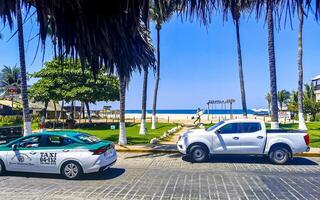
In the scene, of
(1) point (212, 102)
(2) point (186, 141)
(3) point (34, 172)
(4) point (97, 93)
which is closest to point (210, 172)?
(2) point (186, 141)

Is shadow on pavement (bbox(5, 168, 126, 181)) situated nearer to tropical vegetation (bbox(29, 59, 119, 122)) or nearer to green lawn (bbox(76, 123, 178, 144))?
green lawn (bbox(76, 123, 178, 144))

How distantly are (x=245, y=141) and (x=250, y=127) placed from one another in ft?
2.17

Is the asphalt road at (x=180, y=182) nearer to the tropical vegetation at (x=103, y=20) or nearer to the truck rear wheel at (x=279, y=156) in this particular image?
the truck rear wheel at (x=279, y=156)

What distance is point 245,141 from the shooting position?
46.0 feet

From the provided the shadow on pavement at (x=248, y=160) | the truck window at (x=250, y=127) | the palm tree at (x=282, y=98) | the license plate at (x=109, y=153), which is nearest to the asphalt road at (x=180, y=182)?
the shadow on pavement at (x=248, y=160)

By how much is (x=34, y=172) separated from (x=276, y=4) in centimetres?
1093

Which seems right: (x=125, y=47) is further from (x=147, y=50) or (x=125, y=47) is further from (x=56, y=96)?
(x=56, y=96)

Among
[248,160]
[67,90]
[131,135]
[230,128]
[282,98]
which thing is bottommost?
[248,160]

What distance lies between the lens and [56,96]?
33.0 m

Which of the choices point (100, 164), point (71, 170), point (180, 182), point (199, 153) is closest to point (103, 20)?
point (180, 182)

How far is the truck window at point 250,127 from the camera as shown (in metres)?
14.2

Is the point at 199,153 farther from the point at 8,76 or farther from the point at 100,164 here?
the point at 8,76

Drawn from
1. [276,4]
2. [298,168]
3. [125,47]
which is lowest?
[298,168]

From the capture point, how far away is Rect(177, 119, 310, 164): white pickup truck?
13695 millimetres
